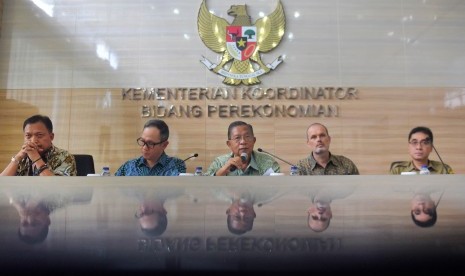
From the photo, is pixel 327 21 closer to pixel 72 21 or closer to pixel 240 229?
pixel 72 21

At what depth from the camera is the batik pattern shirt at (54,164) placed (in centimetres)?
237

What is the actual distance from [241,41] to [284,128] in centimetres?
116

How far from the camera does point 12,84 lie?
452 centimetres

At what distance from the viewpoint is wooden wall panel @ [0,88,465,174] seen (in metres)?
4.29

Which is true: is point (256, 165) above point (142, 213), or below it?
above

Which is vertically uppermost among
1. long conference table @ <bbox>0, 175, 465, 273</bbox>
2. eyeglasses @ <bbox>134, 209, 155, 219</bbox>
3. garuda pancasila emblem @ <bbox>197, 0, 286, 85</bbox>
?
garuda pancasila emblem @ <bbox>197, 0, 286, 85</bbox>

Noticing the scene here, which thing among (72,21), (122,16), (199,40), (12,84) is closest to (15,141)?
(12,84)

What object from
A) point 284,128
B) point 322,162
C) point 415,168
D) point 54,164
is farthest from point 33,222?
point 284,128

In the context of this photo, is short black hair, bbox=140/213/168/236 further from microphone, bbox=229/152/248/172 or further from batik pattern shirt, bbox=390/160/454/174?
batik pattern shirt, bbox=390/160/454/174

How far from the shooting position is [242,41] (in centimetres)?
441

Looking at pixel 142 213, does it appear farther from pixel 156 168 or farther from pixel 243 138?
pixel 243 138

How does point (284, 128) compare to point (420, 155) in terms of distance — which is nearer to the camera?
point (420, 155)

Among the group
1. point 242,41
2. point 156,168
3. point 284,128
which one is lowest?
point 156,168

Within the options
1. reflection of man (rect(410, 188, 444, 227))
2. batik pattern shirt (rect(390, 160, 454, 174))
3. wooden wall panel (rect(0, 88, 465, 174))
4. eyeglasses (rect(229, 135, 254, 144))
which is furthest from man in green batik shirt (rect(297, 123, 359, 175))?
reflection of man (rect(410, 188, 444, 227))
